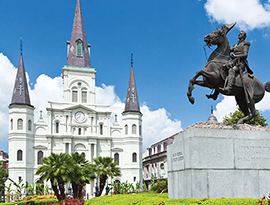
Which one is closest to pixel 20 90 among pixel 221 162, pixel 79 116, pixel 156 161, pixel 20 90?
pixel 20 90

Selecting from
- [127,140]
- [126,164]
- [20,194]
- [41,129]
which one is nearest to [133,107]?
[127,140]

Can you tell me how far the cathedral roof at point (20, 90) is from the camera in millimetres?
58188

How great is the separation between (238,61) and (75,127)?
54109mm

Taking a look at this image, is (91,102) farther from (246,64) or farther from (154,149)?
(246,64)

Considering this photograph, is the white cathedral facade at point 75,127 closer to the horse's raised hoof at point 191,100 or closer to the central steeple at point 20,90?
the central steeple at point 20,90

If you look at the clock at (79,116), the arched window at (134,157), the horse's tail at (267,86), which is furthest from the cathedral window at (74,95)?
the horse's tail at (267,86)

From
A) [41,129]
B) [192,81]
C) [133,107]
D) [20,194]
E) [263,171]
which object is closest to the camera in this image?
[263,171]

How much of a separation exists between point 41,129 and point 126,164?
15997 mm

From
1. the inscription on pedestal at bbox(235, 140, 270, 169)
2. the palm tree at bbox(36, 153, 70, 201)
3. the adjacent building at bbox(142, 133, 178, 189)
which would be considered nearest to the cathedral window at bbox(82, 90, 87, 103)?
the adjacent building at bbox(142, 133, 178, 189)

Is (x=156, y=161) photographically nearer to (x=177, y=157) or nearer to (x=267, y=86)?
(x=267, y=86)

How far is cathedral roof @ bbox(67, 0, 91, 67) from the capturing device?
6612cm

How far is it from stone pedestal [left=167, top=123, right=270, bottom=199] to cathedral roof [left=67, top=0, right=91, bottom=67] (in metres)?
58.8

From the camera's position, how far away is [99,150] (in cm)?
6219

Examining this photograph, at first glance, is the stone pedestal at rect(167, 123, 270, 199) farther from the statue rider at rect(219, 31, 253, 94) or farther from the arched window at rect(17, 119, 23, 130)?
the arched window at rect(17, 119, 23, 130)
